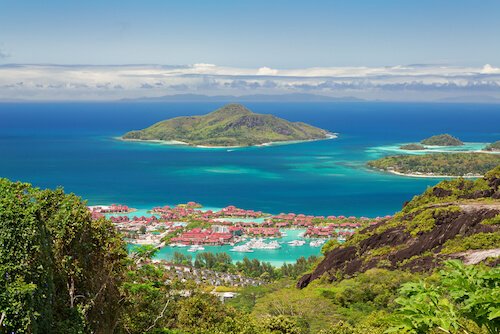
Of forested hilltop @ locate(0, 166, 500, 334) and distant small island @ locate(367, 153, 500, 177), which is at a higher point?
forested hilltop @ locate(0, 166, 500, 334)

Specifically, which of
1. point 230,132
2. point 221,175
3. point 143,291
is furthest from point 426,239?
point 230,132

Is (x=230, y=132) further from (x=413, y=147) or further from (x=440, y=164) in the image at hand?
(x=440, y=164)

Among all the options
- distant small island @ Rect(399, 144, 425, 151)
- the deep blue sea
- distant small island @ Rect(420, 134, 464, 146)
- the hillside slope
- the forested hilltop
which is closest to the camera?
the forested hilltop

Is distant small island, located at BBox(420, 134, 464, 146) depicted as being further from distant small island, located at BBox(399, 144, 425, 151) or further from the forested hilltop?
the forested hilltop

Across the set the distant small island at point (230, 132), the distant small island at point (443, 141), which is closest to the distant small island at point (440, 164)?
the distant small island at point (443, 141)

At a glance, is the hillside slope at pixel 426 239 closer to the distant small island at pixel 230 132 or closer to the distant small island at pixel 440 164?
the distant small island at pixel 440 164

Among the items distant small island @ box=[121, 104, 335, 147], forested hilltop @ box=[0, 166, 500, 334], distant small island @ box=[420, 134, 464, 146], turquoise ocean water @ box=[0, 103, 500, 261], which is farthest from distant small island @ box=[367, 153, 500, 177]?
forested hilltop @ box=[0, 166, 500, 334]

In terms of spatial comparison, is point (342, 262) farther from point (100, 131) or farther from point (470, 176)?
point (100, 131)
